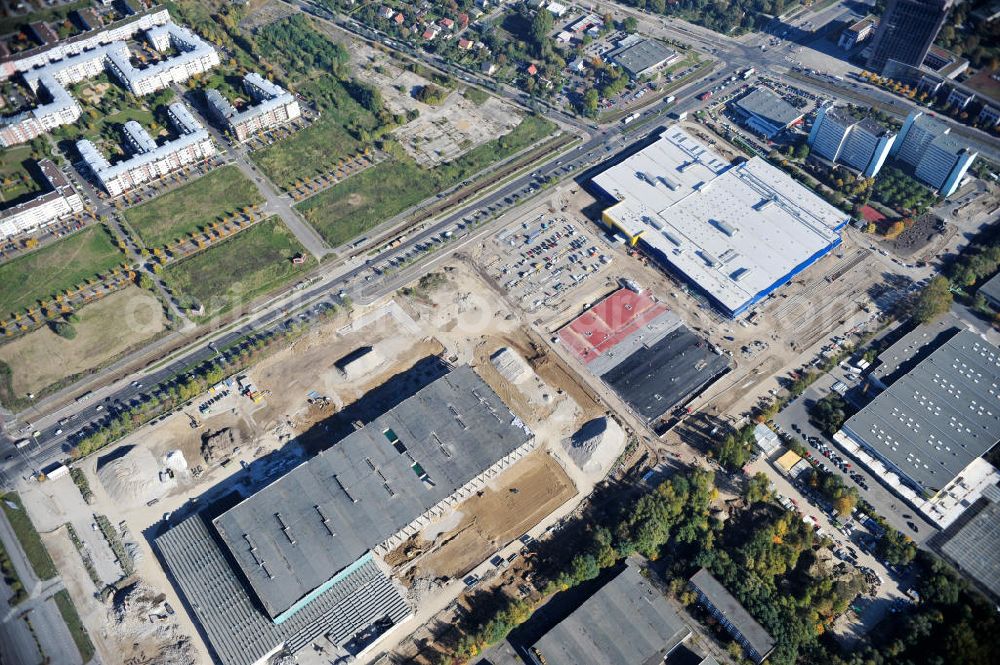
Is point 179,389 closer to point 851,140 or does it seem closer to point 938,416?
point 938,416

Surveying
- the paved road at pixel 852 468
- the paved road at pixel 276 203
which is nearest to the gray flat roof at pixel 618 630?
the paved road at pixel 852 468

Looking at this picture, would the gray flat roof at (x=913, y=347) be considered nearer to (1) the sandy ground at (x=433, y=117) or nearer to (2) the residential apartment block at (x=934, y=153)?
(2) the residential apartment block at (x=934, y=153)

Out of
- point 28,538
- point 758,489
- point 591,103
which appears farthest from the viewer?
point 591,103

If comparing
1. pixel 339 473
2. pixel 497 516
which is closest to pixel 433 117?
pixel 339 473

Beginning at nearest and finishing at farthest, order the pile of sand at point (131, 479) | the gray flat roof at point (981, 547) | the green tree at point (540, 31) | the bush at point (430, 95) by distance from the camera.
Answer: the gray flat roof at point (981, 547), the pile of sand at point (131, 479), the bush at point (430, 95), the green tree at point (540, 31)

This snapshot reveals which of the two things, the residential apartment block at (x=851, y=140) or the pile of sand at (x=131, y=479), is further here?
the residential apartment block at (x=851, y=140)

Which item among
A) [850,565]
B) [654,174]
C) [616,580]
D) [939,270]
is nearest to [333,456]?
[616,580]

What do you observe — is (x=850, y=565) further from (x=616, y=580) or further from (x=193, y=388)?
(x=193, y=388)
